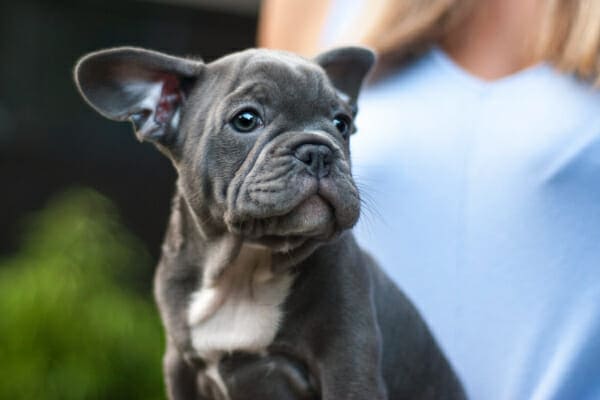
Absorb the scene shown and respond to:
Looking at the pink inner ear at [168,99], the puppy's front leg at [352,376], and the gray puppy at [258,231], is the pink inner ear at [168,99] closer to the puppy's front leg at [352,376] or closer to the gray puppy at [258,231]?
the gray puppy at [258,231]

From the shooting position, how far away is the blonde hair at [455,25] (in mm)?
2631

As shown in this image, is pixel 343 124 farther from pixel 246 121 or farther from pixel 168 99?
pixel 168 99

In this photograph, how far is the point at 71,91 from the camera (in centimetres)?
680

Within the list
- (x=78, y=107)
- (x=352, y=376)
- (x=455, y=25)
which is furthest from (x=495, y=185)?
(x=78, y=107)

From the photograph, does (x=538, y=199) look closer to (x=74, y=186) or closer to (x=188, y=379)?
(x=188, y=379)

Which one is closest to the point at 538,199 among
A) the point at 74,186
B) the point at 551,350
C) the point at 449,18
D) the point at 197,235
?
the point at 551,350

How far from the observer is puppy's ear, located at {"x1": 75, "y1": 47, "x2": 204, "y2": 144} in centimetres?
193

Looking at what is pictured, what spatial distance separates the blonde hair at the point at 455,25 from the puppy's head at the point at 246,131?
0.92 m

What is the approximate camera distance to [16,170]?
6.87m

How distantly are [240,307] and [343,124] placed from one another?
429 mm

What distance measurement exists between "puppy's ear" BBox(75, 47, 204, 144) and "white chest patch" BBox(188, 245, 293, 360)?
31 centimetres

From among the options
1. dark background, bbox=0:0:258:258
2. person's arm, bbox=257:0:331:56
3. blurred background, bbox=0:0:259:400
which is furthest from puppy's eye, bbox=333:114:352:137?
dark background, bbox=0:0:258:258

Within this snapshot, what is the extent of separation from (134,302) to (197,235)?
287 cm

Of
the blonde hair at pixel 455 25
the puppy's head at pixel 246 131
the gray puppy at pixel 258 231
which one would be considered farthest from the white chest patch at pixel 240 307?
the blonde hair at pixel 455 25
